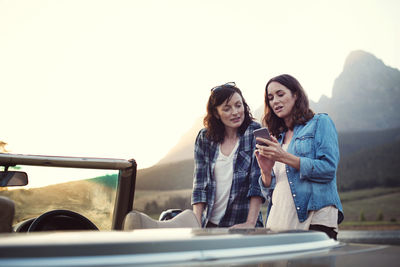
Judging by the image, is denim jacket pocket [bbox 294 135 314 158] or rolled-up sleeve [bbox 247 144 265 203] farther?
rolled-up sleeve [bbox 247 144 265 203]

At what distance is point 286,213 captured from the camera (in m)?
2.43

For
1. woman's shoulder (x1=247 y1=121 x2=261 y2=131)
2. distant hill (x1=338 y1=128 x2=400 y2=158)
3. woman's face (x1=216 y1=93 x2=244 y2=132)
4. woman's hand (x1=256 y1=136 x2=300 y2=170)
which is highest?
woman's face (x1=216 y1=93 x2=244 y2=132)

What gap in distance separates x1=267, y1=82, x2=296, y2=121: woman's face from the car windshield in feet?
3.49

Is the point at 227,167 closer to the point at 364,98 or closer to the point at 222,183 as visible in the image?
the point at 222,183

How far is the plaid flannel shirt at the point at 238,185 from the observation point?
2.97 m

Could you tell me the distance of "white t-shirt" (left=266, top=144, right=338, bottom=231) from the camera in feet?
7.65

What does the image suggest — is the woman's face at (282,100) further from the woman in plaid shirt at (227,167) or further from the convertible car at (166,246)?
the convertible car at (166,246)

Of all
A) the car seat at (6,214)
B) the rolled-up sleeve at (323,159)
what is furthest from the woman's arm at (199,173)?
the car seat at (6,214)

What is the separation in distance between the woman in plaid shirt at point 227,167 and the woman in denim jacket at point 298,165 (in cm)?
35

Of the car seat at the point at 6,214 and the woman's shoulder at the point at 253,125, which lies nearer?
the car seat at the point at 6,214

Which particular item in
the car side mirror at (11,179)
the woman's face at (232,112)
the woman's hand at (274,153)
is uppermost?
the woman's face at (232,112)

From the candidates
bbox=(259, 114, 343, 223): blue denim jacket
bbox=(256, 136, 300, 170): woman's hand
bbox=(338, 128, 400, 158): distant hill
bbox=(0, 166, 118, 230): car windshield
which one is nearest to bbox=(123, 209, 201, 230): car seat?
bbox=(0, 166, 118, 230): car windshield

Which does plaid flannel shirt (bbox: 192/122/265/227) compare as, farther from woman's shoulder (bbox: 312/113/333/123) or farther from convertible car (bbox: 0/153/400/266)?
convertible car (bbox: 0/153/400/266)

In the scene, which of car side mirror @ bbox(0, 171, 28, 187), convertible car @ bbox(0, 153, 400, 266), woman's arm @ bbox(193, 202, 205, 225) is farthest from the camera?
woman's arm @ bbox(193, 202, 205, 225)
